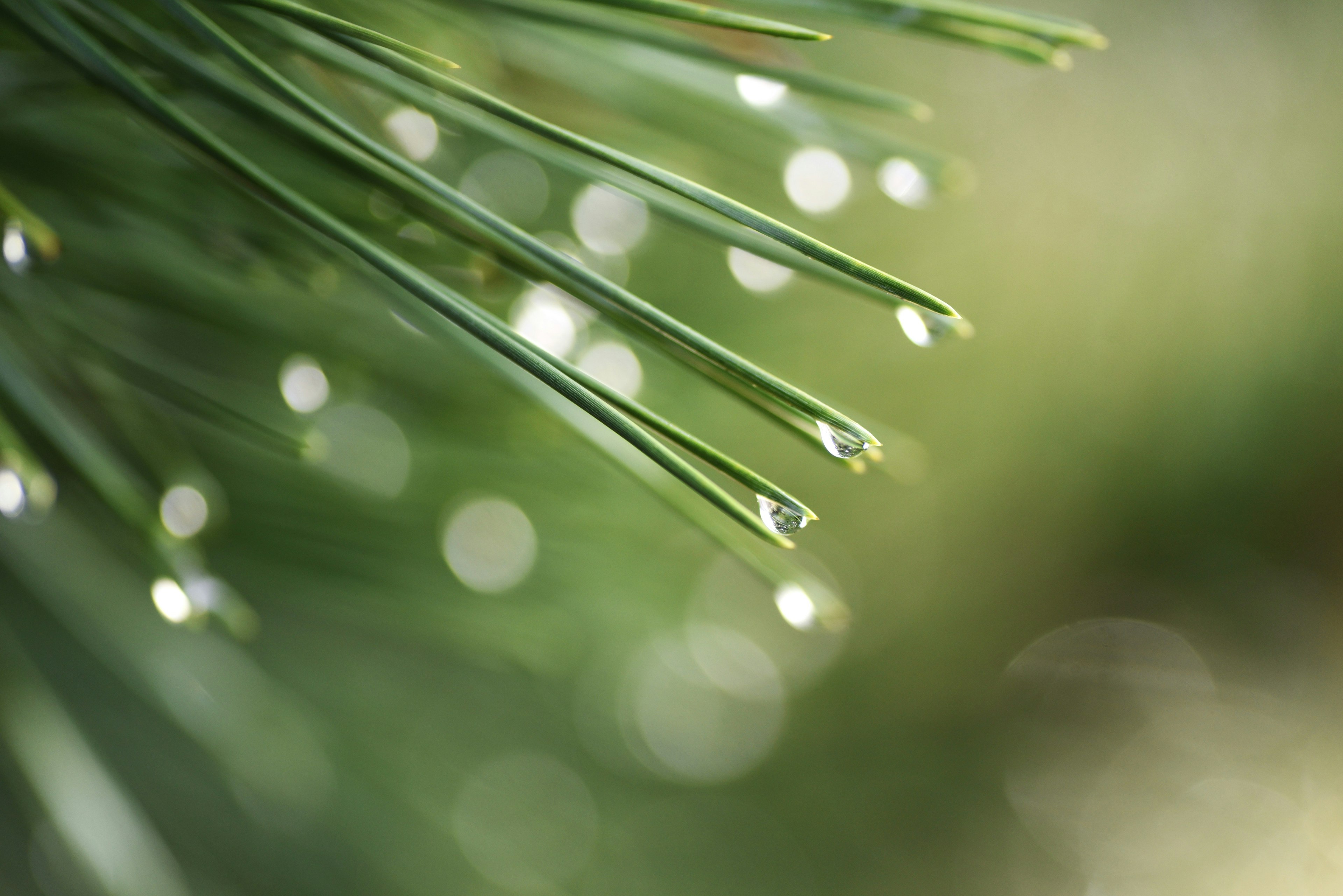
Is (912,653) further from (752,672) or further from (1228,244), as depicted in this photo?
(1228,244)

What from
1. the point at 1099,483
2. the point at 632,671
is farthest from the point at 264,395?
the point at 1099,483

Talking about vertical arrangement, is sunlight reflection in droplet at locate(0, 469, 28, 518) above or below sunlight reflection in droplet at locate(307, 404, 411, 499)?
below

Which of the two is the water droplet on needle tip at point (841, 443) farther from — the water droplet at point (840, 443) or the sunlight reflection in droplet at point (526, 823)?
the sunlight reflection in droplet at point (526, 823)

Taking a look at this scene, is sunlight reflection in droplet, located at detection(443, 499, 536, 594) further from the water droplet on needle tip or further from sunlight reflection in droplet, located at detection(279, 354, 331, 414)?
the water droplet on needle tip

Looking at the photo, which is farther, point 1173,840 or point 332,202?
point 1173,840

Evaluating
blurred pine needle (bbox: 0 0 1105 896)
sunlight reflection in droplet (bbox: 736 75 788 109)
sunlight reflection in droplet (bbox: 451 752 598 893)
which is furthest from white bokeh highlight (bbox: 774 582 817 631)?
sunlight reflection in droplet (bbox: 451 752 598 893)

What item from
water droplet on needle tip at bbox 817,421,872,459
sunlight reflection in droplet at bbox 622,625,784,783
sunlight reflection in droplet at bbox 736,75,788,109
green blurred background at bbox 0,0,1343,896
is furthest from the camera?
sunlight reflection in droplet at bbox 622,625,784,783
